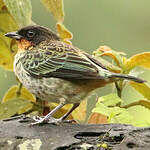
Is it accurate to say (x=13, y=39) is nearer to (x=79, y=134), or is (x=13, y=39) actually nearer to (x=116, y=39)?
(x=79, y=134)

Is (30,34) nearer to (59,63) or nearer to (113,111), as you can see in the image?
(59,63)

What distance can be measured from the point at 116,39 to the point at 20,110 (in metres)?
5.06

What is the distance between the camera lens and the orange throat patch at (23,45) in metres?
4.71

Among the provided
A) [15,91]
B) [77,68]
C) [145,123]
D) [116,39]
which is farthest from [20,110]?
[116,39]

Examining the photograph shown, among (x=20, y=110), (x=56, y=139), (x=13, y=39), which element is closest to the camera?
(x=56, y=139)

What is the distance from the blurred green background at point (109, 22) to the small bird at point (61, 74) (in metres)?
4.24

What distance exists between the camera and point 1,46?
162 inches

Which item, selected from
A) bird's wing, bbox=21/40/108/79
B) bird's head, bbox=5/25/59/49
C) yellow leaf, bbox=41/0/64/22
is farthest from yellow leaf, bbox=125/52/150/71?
bird's head, bbox=5/25/59/49

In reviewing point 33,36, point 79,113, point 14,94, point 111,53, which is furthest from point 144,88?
point 33,36

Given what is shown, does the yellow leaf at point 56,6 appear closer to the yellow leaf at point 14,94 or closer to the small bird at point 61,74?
the small bird at point 61,74

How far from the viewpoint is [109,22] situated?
8.86 metres

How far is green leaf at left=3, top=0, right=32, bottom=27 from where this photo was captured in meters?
3.68

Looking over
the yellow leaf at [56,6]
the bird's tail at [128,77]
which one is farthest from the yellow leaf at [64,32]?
the bird's tail at [128,77]

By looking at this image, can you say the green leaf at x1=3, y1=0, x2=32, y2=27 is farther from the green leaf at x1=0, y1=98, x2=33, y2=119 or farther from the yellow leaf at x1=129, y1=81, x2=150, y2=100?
the yellow leaf at x1=129, y1=81, x2=150, y2=100
